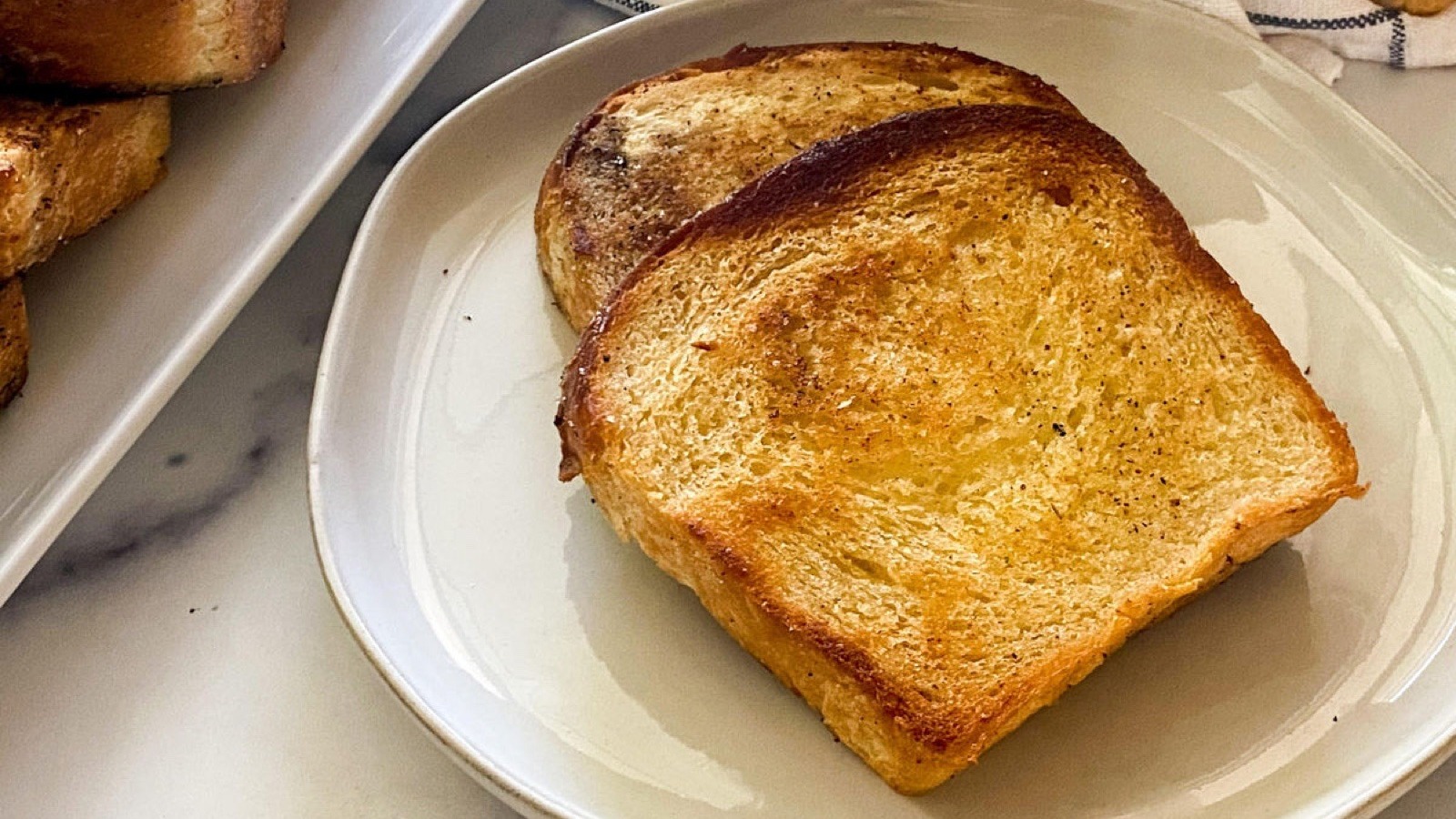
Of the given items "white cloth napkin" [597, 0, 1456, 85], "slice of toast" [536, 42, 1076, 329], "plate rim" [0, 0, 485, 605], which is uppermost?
"white cloth napkin" [597, 0, 1456, 85]

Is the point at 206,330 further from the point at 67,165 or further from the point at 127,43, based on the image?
the point at 127,43

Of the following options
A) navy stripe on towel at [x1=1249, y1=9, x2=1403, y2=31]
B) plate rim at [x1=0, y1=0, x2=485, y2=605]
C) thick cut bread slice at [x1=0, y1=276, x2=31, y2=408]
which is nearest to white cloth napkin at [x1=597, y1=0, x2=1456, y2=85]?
navy stripe on towel at [x1=1249, y1=9, x2=1403, y2=31]

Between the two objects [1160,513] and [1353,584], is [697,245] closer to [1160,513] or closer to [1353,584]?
[1160,513]

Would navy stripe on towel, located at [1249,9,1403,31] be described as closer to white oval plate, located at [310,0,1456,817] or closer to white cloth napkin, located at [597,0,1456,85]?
white cloth napkin, located at [597,0,1456,85]

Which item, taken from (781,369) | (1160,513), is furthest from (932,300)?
(1160,513)

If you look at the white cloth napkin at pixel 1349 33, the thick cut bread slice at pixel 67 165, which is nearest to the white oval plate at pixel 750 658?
the white cloth napkin at pixel 1349 33

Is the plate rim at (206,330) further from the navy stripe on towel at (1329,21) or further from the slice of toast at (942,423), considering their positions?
the navy stripe on towel at (1329,21)
